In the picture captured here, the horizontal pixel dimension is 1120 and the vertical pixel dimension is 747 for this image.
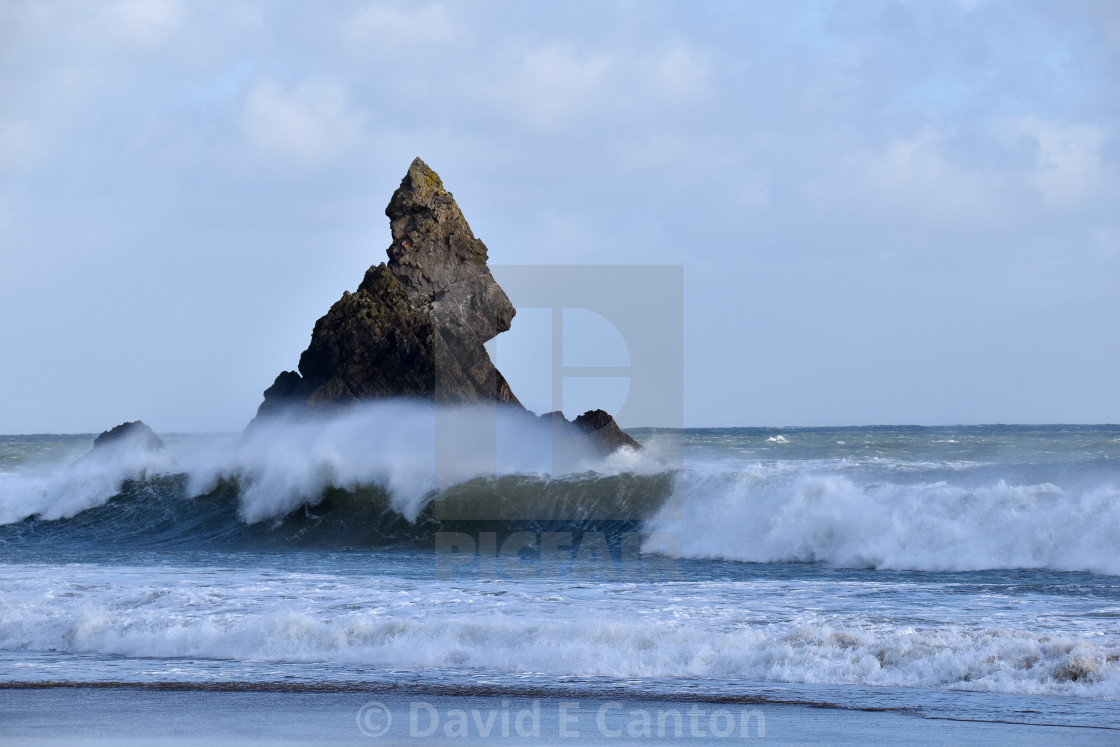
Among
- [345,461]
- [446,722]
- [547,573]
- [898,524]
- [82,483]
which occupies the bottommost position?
[446,722]

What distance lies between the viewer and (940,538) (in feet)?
45.0

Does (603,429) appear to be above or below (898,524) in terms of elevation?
above

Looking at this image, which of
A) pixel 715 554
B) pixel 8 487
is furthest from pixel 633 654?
pixel 8 487

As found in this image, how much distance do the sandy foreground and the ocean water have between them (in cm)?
34

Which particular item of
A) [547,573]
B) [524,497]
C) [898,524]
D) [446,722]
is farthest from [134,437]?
[446,722]

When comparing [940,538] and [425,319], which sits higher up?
[425,319]

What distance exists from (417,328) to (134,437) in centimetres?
706

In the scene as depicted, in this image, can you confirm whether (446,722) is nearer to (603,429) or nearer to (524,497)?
(524,497)

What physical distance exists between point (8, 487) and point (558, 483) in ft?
41.8

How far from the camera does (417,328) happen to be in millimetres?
22312

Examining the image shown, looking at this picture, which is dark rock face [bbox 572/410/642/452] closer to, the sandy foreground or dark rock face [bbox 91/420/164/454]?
dark rock face [bbox 91/420/164/454]

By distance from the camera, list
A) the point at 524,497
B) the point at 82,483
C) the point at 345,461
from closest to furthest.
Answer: the point at 524,497 → the point at 345,461 → the point at 82,483

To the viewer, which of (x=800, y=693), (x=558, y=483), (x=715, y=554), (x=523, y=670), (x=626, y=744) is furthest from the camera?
(x=558, y=483)

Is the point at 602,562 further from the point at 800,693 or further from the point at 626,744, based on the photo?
the point at 626,744
